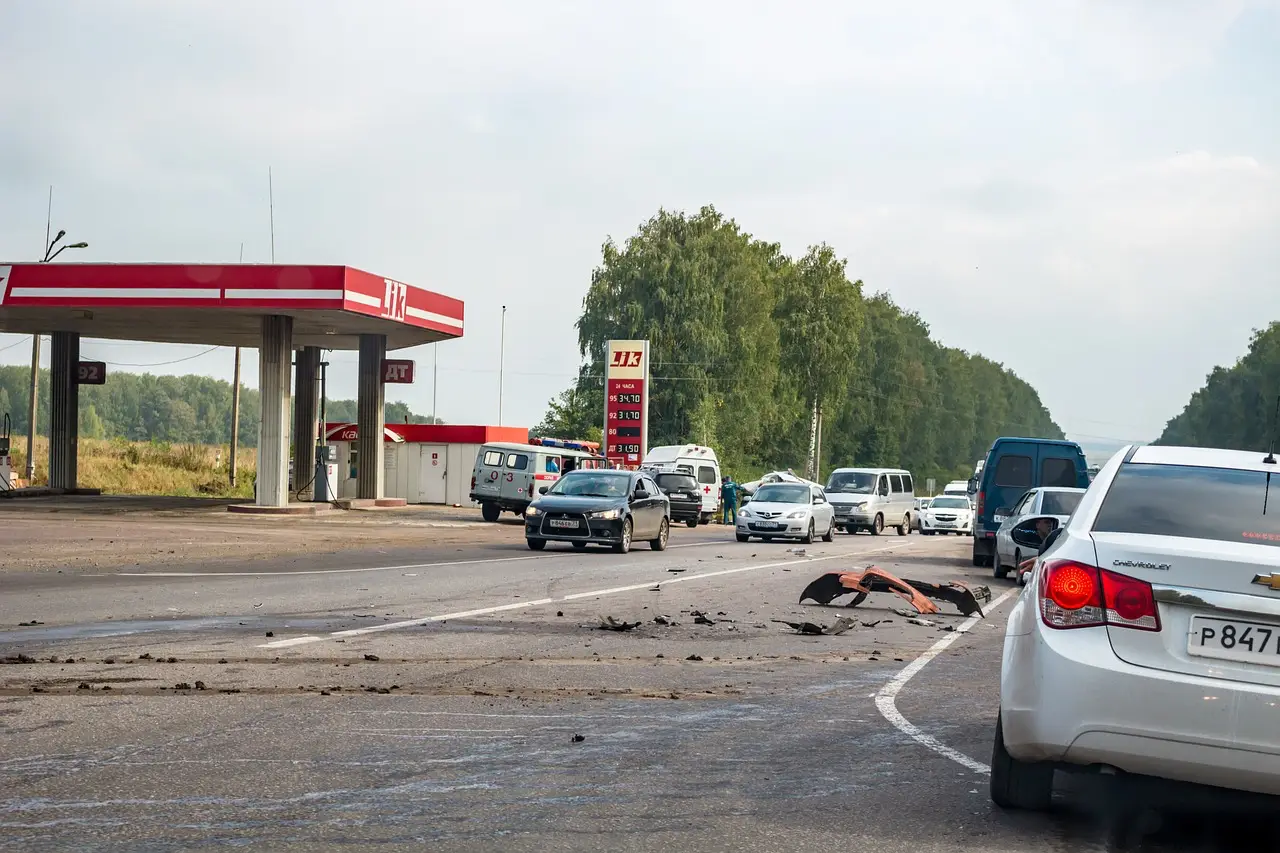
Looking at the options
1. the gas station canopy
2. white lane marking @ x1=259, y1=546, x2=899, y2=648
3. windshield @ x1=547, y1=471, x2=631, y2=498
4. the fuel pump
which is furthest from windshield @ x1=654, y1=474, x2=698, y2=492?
white lane marking @ x1=259, y1=546, x2=899, y2=648

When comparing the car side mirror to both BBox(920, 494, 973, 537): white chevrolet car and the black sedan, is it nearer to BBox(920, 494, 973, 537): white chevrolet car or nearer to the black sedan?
the black sedan

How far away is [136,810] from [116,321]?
40843mm

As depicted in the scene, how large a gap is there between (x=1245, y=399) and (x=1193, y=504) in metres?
135

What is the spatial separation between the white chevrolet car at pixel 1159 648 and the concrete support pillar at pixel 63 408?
43.7 m

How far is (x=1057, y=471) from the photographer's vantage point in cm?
2839

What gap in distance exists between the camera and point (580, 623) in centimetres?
1364

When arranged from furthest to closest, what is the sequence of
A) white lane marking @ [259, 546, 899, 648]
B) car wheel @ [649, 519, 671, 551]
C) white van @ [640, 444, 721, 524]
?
white van @ [640, 444, 721, 524]
car wheel @ [649, 519, 671, 551]
white lane marking @ [259, 546, 899, 648]

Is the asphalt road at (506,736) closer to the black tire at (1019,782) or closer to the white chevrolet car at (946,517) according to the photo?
the black tire at (1019,782)

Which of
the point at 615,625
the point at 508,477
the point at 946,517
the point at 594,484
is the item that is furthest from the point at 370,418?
the point at 615,625

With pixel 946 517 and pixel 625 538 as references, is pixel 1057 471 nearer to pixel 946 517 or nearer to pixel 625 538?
pixel 625 538

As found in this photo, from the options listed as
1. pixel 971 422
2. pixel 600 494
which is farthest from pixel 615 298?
pixel 971 422

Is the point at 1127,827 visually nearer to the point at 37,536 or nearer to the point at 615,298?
the point at 37,536

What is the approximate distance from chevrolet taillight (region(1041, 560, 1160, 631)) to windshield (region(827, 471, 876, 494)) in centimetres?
4118

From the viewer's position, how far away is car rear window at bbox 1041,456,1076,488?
28.4 meters
